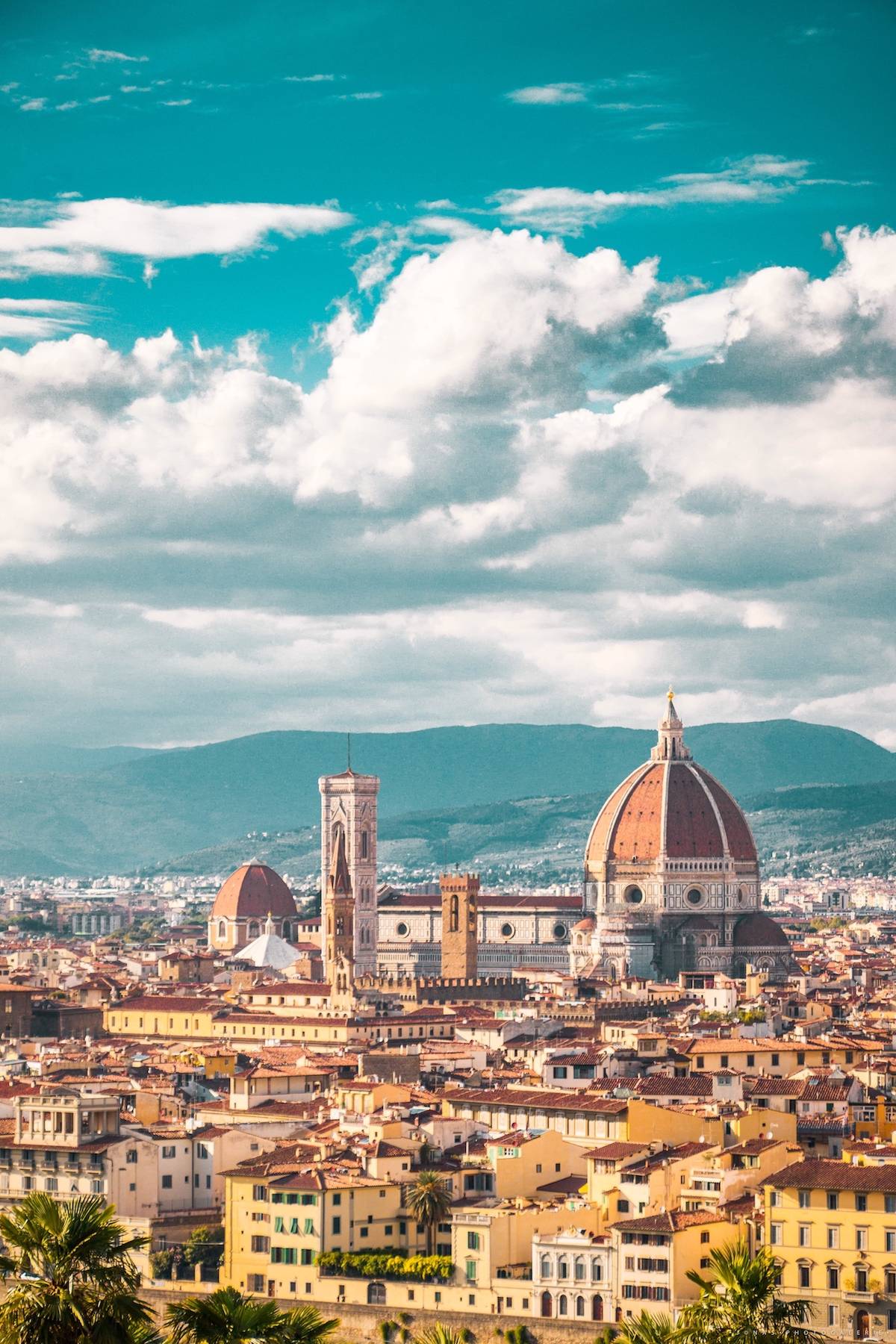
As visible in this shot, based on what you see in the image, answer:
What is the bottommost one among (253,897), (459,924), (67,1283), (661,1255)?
(661,1255)

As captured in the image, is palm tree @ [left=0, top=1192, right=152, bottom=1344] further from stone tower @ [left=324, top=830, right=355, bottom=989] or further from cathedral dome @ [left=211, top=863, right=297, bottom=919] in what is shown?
cathedral dome @ [left=211, top=863, right=297, bottom=919]

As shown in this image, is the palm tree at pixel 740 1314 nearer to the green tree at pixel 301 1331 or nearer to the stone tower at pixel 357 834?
the green tree at pixel 301 1331

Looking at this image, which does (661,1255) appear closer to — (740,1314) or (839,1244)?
(839,1244)

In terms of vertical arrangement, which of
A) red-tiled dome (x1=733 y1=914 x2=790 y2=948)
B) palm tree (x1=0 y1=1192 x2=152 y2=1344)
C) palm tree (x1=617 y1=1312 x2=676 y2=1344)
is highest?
red-tiled dome (x1=733 y1=914 x2=790 y2=948)

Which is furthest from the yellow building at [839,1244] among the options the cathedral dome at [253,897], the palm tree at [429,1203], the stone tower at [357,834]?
the cathedral dome at [253,897]

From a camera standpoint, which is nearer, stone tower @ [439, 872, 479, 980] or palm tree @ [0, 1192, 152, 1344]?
palm tree @ [0, 1192, 152, 1344]

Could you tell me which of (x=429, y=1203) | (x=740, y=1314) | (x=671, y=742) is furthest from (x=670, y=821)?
(x=740, y=1314)

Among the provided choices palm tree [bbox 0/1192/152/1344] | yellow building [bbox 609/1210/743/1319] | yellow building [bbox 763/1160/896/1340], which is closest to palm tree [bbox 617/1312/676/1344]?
palm tree [bbox 0/1192/152/1344]
